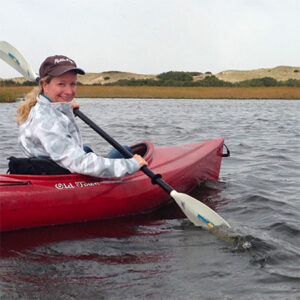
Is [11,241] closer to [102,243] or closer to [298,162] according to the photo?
[102,243]

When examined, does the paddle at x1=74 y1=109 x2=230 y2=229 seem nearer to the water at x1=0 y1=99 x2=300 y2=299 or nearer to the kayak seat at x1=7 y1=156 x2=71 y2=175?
the water at x1=0 y1=99 x2=300 y2=299

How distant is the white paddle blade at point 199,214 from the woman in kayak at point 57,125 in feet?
1.98

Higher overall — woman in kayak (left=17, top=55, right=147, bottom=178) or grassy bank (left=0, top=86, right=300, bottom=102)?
grassy bank (left=0, top=86, right=300, bottom=102)

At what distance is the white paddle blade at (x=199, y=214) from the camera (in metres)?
3.60

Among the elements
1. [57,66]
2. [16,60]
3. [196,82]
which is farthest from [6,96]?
[196,82]

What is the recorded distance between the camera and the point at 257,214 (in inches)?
162

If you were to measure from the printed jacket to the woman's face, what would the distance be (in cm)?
5

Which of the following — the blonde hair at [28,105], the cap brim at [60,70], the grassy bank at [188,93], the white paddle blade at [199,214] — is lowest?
the white paddle blade at [199,214]

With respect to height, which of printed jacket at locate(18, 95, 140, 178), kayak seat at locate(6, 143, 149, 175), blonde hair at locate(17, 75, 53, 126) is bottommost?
kayak seat at locate(6, 143, 149, 175)

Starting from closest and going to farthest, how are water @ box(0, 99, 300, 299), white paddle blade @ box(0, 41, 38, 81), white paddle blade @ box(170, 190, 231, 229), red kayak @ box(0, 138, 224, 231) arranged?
water @ box(0, 99, 300, 299) < red kayak @ box(0, 138, 224, 231) < white paddle blade @ box(170, 190, 231, 229) < white paddle blade @ box(0, 41, 38, 81)

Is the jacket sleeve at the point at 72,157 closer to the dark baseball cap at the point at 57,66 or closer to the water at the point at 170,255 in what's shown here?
the dark baseball cap at the point at 57,66

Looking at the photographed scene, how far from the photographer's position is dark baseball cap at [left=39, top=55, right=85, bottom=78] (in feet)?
10.9

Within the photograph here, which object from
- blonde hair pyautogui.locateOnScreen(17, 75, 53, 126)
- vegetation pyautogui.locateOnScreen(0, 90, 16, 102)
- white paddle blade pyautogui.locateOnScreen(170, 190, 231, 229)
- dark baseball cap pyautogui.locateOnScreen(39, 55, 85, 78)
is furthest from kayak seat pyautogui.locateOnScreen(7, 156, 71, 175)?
vegetation pyautogui.locateOnScreen(0, 90, 16, 102)

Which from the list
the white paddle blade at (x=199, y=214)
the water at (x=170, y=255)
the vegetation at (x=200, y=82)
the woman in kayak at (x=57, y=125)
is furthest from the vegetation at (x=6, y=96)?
the vegetation at (x=200, y=82)
